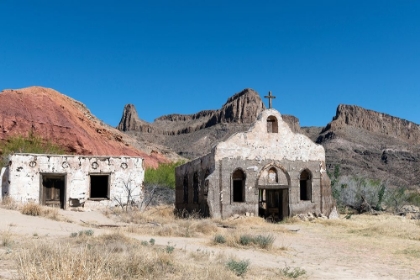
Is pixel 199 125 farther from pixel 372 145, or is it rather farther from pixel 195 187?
pixel 195 187

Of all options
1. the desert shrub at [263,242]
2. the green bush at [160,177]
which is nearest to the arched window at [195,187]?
the green bush at [160,177]

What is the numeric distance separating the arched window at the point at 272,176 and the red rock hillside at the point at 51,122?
26.3 metres

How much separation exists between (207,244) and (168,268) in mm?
4926

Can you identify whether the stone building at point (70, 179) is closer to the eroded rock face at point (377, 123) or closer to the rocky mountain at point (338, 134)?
the rocky mountain at point (338, 134)

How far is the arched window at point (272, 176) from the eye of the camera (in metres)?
22.8

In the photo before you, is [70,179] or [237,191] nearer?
[70,179]

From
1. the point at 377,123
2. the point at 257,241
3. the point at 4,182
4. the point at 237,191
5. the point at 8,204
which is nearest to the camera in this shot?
the point at 257,241

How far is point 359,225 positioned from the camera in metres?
20.6

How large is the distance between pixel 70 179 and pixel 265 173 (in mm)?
10465

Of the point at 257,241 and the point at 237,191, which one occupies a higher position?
the point at 237,191

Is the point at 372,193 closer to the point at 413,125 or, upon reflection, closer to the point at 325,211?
the point at 325,211

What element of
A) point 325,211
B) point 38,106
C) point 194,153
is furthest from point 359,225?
point 194,153

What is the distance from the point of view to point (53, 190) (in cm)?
2466

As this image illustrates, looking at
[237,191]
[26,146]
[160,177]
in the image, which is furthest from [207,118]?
[237,191]
